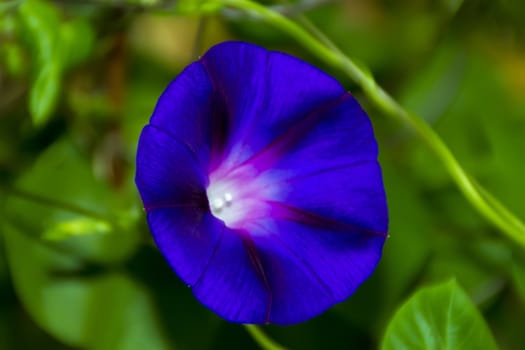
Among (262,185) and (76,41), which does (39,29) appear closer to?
(76,41)

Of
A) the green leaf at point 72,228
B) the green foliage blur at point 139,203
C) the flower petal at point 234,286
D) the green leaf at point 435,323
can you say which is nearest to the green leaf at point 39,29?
the green foliage blur at point 139,203

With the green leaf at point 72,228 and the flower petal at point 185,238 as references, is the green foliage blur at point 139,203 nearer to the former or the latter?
the green leaf at point 72,228

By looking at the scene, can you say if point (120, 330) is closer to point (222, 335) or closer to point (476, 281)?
point (222, 335)

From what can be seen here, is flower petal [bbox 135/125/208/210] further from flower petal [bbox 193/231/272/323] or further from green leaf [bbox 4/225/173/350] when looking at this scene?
green leaf [bbox 4/225/173/350]

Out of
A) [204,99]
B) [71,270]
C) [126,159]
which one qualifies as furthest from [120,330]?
[204,99]

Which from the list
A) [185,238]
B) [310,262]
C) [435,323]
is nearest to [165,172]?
[185,238]
